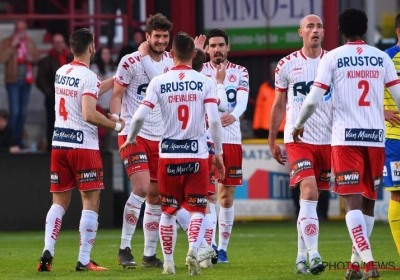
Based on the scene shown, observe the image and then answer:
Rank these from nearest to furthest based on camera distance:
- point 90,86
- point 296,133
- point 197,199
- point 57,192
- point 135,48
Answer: point 296,133 < point 197,199 < point 90,86 < point 57,192 < point 135,48

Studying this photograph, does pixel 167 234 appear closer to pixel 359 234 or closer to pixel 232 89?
pixel 359 234

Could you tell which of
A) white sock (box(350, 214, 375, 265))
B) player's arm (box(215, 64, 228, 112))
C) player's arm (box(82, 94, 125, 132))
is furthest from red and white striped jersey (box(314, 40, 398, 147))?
player's arm (box(82, 94, 125, 132))

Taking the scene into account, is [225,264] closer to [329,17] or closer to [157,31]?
[157,31]

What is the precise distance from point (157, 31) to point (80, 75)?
1099 mm

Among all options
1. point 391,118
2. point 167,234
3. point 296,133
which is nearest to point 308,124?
point 391,118

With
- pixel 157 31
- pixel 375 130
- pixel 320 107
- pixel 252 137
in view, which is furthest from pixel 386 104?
pixel 252 137

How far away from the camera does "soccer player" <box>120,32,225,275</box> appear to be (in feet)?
34.7

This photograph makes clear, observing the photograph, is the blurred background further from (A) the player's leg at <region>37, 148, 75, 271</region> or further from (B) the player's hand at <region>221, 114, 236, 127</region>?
(A) the player's leg at <region>37, 148, 75, 271</region>

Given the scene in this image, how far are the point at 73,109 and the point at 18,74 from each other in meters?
8.80

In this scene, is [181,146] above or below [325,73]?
below

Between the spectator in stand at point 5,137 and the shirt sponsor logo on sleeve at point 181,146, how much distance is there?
880 cm

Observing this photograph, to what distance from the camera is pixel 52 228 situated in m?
11.5

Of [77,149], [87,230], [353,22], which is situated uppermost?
[353,22]

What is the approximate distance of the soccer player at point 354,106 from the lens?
1005 centimetres
